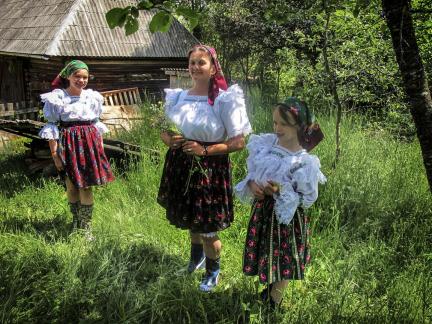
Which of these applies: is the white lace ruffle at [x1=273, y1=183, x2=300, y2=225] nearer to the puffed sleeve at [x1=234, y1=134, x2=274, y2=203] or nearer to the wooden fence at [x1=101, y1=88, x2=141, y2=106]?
the puffed sleeve at [x1=234, y1=134, x2=274, y2=203]

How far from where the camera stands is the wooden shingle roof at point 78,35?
33.9ft

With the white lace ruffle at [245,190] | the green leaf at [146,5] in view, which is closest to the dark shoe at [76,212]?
the white lace ruffle at [245,190]

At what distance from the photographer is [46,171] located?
6195 mm

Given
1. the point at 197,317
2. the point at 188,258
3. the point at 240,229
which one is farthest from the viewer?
the point at 240,229

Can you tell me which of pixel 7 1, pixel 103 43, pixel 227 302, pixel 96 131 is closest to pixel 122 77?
pixel 103 43

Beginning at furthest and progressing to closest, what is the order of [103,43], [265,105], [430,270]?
[103,43]
[265,105]
[430,270]

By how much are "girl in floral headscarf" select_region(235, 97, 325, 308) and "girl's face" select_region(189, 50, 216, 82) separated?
552mm

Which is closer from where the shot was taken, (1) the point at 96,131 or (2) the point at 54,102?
(2) the point at 54,102

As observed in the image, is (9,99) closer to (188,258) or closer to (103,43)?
(103,43)

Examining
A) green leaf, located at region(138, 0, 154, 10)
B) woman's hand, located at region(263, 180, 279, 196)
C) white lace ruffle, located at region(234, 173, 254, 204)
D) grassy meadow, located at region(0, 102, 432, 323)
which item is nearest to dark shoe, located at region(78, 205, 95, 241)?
grassy meadow, located at region(0, 102, 432, 323)

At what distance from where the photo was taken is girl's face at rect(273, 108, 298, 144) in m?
2.42

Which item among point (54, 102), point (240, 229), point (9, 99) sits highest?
point (9, 99)

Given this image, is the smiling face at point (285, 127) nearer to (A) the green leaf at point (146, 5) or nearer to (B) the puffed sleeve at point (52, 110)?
(A) the green leaf at point (146, 5)

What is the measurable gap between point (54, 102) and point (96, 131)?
480 millimetres
